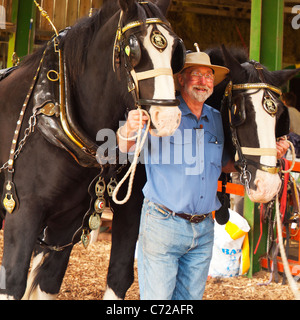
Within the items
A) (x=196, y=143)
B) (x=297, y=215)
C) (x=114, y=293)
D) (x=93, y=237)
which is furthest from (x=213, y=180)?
(x=93, y=237)

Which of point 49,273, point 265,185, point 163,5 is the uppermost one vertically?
point 163,5

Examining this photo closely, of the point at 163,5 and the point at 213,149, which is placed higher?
the point at 163,5

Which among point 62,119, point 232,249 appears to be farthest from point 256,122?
point 232,249

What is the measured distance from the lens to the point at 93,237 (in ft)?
19.0

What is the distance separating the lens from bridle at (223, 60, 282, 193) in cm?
206

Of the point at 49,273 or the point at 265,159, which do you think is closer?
the point at 265,159

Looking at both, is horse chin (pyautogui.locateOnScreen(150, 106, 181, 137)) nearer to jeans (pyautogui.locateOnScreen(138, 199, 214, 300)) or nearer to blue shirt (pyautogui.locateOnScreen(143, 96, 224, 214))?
blue shirt (pyautogui.locateOnScreen(143, 96, 224, 214))

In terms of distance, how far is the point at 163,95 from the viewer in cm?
178

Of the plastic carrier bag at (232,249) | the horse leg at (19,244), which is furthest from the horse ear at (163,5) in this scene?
the plastic carrier bag at (232,249)

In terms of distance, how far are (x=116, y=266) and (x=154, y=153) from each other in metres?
0.76

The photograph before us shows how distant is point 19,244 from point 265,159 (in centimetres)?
116

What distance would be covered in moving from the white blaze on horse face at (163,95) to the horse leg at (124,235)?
74 cm

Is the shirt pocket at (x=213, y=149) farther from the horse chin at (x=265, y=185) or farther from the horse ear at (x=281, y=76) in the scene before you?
the horse ear at (x=281, y=76)

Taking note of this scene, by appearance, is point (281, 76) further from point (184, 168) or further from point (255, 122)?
point (184, 168)
